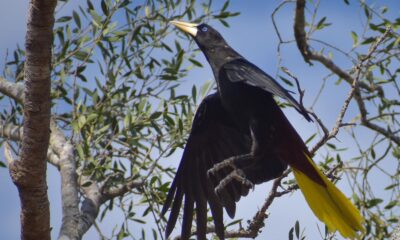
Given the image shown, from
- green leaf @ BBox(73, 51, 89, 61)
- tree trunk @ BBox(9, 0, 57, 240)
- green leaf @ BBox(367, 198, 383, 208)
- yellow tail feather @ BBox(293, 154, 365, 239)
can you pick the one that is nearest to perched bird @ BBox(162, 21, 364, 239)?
yellow tail feather @ BBox(293, 154, 365, 239)

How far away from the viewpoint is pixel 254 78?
11.7 feet

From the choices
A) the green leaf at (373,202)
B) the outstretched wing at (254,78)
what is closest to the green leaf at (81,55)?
the outstretched wing at (254,78)

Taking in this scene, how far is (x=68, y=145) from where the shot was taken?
3957 millimetres

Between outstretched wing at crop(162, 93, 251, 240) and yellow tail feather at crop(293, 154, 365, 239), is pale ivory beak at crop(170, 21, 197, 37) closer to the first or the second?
outstretched wing at crop(162, 93, 251, 240)

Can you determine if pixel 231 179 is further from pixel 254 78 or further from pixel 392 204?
pixel 392 204

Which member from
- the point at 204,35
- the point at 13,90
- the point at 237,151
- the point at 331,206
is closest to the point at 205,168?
the point at 237,151

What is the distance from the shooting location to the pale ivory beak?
4.38 m

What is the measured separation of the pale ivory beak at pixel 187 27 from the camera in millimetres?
4380

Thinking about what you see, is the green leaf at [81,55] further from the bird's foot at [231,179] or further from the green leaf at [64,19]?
the bird's foot at [231,179]

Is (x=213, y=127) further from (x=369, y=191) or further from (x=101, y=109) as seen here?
(x=369, y=191)

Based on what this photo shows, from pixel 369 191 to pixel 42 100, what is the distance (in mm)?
1805

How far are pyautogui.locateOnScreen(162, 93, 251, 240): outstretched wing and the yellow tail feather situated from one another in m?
0.43

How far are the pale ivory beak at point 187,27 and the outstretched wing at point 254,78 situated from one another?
54cm

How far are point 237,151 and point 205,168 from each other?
7.6 inches
